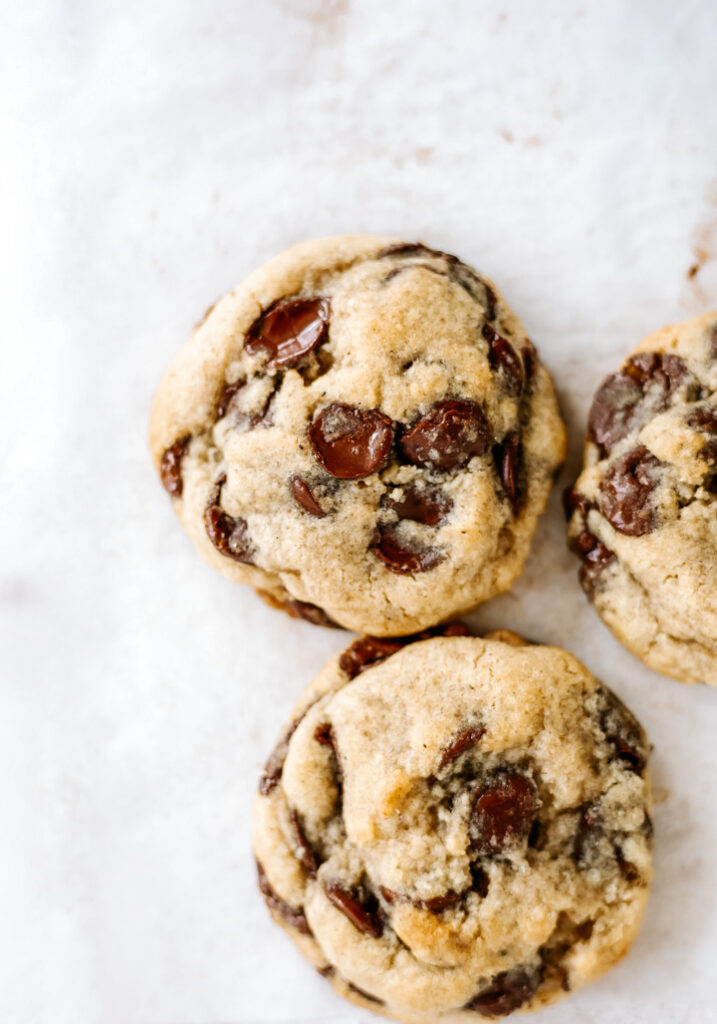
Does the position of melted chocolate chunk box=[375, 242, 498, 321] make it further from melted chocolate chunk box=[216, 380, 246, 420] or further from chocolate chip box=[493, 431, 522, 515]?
melted chocolate chunk box=[216, 380, 246, 420]

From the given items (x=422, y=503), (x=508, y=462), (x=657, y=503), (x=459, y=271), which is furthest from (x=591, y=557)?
(x=459, y=271)

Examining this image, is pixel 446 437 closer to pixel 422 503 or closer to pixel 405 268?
pixel 422 503

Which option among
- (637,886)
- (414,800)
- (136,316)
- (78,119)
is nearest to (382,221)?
(136,316)

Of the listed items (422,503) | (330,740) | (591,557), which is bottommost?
(330,740)

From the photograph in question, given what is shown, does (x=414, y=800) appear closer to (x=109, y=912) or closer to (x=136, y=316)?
(x=109, y=912)

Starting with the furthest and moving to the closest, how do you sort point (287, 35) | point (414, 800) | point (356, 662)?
1. point (287, 35)
2. point (356, 662)
3. point (414, 800)
